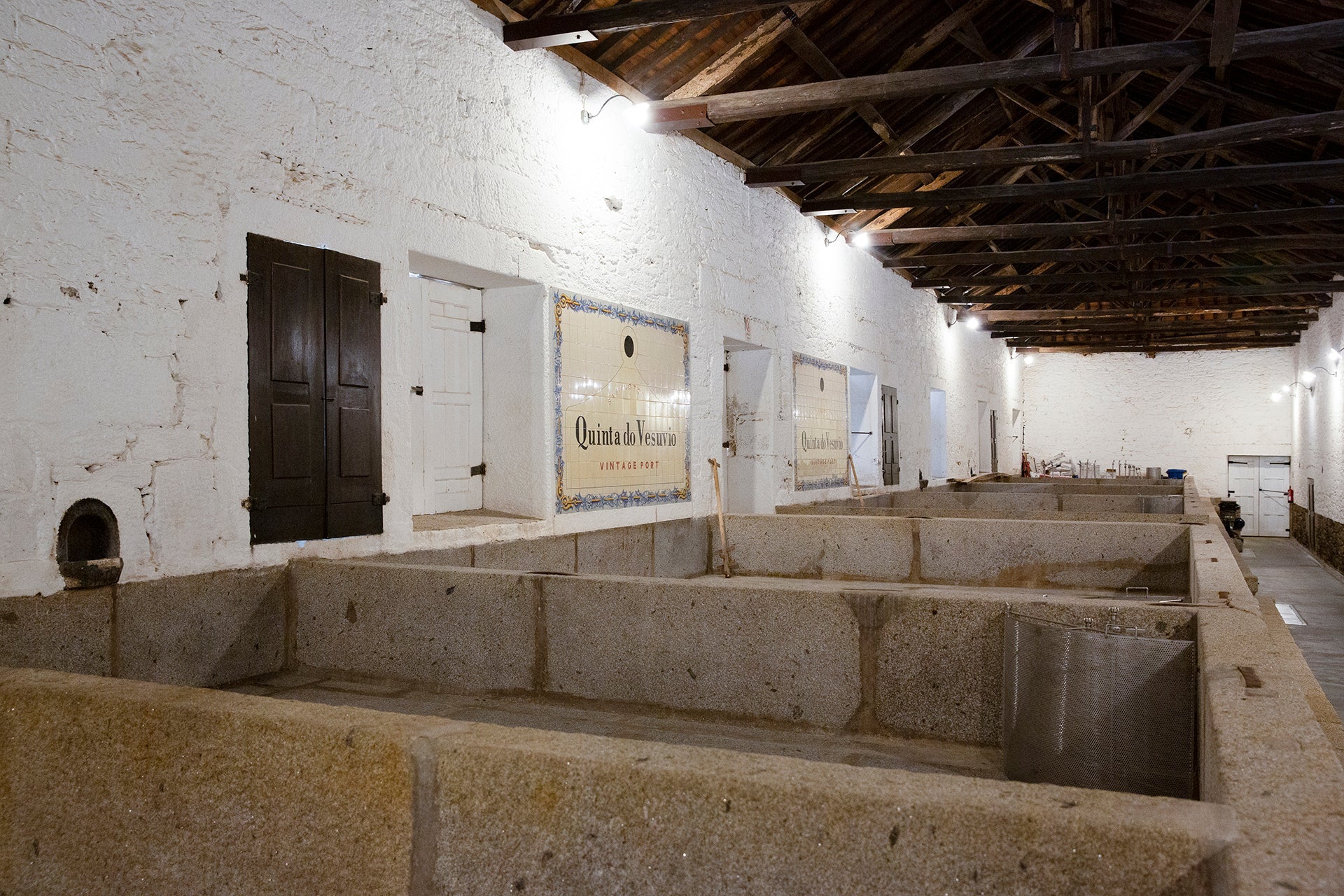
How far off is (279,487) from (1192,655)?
137 inches

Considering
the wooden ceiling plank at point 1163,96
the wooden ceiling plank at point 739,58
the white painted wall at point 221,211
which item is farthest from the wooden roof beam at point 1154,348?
the white painted wall at point 221,211

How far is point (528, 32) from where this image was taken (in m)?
5.36

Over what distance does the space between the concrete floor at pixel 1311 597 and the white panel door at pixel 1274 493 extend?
1111mm

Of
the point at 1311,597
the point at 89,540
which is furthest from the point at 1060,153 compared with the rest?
the point at 1311,597

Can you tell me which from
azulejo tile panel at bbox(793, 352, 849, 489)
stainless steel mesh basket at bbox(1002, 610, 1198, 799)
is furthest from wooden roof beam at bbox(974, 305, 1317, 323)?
stainless steel mesh basket at bbox(1002, 610, 1198, 799)

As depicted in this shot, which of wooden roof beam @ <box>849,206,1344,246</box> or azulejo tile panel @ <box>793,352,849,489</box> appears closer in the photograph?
wooden roof beam @ <box>849,206,1344,246</box>

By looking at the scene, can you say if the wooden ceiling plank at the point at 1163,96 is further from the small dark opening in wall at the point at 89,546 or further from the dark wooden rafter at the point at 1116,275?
the small dark opening in wall at the point at 89,546

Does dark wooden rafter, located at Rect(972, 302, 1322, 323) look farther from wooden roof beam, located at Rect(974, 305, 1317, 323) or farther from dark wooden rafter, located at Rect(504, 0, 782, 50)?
dark wooden rafter, located at Rect(504, 0, 782, 50)

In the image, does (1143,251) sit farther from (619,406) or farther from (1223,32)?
(619,406)

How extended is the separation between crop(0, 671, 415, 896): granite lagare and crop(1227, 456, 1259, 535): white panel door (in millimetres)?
23674

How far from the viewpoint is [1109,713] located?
2602 mm

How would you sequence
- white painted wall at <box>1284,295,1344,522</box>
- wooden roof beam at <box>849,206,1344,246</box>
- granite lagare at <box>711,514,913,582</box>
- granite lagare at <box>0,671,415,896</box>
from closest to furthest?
granite lagare at <box>0,671,415,896</box>
granite lagare at <box>711,514,913,582</box>
wooden roof beam at <box>849,206,1344,246</box>
white painted wall at <box>1284,295,1344,522</box>

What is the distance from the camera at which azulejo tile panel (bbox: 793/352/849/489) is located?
9281mm

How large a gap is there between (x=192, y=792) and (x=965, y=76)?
5.83 meters
